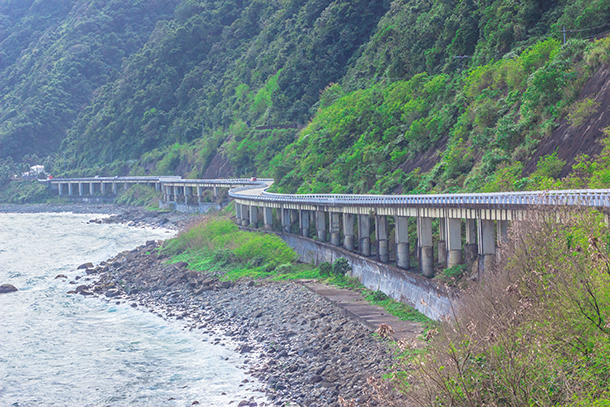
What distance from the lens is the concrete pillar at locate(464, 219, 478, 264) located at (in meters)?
30.4

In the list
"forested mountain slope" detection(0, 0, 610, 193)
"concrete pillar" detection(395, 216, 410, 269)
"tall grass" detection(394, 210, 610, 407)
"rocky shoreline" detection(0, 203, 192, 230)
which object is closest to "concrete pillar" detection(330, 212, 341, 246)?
"forested mountain slope" detection(0, 0, 610, 193)

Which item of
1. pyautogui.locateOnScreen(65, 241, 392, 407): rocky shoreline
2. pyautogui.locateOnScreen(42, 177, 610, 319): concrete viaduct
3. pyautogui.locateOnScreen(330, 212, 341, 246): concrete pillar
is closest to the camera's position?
pyautogui.locateOnScreen(65, 241, 392, 407): rocky shoreline

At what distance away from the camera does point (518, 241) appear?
17781 mm

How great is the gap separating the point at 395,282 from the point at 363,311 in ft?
13.9

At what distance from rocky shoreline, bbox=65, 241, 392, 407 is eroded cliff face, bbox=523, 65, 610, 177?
14912 millimetres

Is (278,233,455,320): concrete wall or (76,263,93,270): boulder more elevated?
(278,233,455,320): concrete wall

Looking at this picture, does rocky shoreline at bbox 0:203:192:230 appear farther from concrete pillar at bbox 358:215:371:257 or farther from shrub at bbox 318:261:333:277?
concrete pillar at bbox 358:215:371:257

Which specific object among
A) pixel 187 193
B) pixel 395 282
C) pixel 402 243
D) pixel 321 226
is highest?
pixel 187 193

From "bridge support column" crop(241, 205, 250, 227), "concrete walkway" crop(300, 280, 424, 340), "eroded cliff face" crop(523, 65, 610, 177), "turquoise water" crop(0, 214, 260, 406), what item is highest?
"eroded cliff face" crop(523, 65, 610, 177)

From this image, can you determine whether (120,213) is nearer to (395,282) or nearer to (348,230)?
(348,230)

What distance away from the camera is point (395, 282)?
109 feet

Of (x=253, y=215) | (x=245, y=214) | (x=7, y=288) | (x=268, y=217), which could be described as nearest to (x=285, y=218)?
(x=268, y=217)

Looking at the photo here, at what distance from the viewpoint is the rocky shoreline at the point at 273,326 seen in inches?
882

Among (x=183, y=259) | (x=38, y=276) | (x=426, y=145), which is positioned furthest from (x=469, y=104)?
(x=38, y=276)
